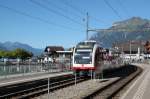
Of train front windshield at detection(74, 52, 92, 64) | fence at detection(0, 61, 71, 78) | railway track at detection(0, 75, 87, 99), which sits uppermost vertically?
train front windshield at detection(74, 52, 92, 64)

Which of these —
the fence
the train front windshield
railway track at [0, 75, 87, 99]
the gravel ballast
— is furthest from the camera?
the fence

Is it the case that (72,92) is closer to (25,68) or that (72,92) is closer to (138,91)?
(138,91)

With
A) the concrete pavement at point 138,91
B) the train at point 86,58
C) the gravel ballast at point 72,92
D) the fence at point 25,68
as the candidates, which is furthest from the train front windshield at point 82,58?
the gravel ballast at point 72,92

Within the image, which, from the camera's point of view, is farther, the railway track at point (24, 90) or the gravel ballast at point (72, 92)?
the gravel ballast at point (72, 92)

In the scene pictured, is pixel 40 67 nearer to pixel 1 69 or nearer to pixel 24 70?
pixel 24 70

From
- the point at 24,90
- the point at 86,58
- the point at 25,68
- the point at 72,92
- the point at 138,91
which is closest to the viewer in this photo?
the point at 24,90

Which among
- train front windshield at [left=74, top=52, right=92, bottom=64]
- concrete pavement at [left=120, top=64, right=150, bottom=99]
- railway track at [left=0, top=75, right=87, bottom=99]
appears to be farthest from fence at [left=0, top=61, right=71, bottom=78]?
concrete pavement at [left=120, top=64, right=150, bottom=99]

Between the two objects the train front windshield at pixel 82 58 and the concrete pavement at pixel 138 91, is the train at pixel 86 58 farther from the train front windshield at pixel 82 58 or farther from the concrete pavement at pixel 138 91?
the concrete pavement at pixel 138 91

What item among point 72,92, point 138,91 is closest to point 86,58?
point 138,91

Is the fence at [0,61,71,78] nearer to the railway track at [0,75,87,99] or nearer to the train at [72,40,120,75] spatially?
the train at [72,40,120,75]

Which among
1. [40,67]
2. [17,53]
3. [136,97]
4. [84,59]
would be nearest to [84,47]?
[84,59]

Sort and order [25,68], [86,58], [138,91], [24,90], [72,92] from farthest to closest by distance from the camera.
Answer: [25,68], [86,58], [138,91], [72,92], [24,90]

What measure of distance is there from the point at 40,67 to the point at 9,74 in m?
12.0

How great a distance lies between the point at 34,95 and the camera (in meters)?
23.0
